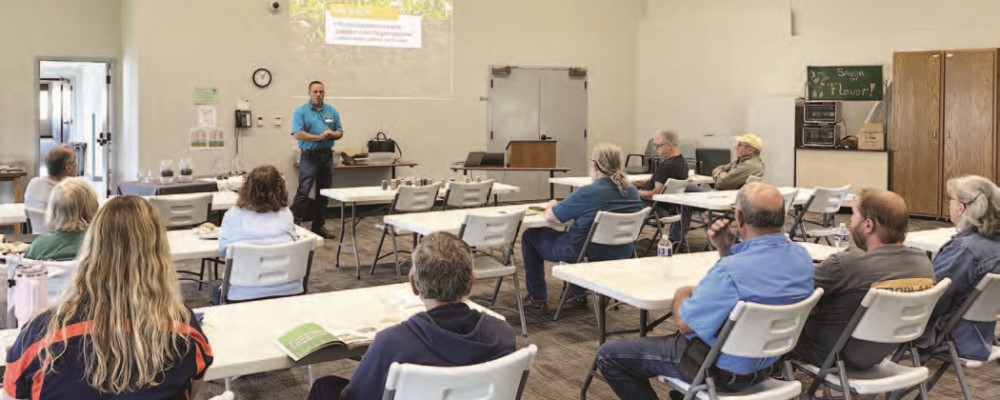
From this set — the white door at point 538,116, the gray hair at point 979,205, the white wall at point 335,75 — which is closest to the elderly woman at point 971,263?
the gray hair at point 979,205

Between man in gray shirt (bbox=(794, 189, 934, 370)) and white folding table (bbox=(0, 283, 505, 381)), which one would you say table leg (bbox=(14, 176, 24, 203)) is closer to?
white folding table (bbox=(0, 283, 505, 381))

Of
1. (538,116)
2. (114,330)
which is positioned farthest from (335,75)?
(114,330)

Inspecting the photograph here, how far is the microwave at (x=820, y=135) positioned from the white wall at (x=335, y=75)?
9.68ft

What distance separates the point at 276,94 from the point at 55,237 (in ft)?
24.1

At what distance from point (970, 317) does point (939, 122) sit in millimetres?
7906

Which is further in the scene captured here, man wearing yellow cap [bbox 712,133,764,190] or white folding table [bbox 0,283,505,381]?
man wearing yellow cap [bbox 712,133,764,190]

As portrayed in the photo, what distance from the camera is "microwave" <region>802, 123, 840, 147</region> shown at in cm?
1128

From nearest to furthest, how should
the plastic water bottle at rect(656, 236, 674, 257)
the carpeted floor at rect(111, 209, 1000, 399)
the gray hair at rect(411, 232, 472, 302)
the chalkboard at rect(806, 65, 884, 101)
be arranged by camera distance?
the gray hair at rect(411, 232, 472, 302) → the plastic water bottle at rect(656, 236, 674, 257) → the carpeted floor at rect(111, 209, 1000, 399) → the chalkboard at rect(806, 65, 884, 101)

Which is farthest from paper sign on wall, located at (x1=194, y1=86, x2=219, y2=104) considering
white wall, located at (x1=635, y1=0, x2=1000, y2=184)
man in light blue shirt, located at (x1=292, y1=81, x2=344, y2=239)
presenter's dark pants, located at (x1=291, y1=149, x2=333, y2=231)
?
white wall, located at (x1=635, y1=0, x2=1000, y2=184)

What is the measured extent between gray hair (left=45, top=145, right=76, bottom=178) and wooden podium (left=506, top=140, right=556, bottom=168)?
531cm

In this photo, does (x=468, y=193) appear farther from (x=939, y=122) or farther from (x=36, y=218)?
(x=939, y=122)

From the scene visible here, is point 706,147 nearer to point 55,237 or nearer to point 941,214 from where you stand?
point 941,214

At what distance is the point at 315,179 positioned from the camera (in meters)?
9.17

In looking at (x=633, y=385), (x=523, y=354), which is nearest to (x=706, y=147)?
(x=633, y=385)
